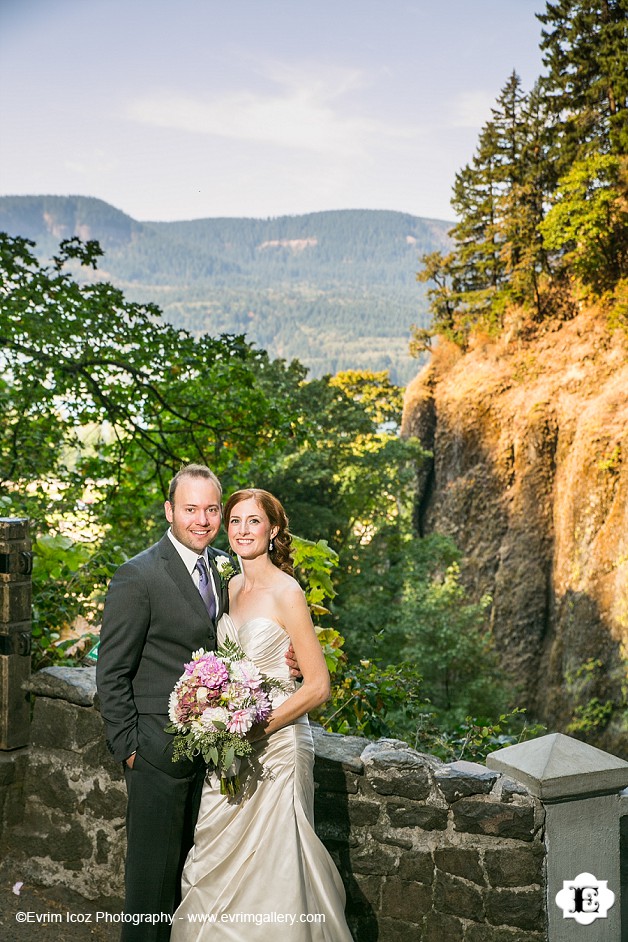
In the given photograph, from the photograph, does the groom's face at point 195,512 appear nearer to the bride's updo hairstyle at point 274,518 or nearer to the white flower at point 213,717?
the bride's updo hairstyle at point 274,518

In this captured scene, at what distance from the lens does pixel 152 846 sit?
106 inches

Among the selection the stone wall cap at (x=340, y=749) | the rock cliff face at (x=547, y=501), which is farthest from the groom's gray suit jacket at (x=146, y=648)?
the rock cliff face at (x=547, y=501)

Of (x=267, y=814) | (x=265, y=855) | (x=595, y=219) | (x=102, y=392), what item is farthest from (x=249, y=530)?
(x=595, y=219)

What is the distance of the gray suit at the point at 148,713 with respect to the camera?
2.67 meters

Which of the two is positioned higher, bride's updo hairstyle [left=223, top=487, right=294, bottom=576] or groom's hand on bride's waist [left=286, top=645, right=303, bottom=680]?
bride's updo hairstyle [left=223, top=487, right=294, bottom=576]

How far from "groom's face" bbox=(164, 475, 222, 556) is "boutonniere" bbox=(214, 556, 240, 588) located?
0.11m

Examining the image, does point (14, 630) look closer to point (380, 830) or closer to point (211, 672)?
point (211, 672)

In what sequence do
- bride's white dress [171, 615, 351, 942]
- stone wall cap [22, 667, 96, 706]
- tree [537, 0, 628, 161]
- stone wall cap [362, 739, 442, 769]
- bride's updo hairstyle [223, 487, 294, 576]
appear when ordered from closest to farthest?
bride's white dress [171, 615, 351, 942], bride's updo hairstyle [223, 487, 294, 576], stone wall cap [362, 739, 442, 769], stone wall cap [22, 667, 96, 706], tree [537, 0, 628, 161]

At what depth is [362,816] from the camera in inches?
127

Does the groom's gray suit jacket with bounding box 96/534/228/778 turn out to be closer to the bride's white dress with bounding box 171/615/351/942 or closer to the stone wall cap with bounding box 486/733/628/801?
the bride's white dress with bounding box 171/615/351/942

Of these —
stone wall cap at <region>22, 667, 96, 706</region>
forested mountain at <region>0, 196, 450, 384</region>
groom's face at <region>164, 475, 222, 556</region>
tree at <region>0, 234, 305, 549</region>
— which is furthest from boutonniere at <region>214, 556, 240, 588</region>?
forested mountain at <region>0, 196, 450, 384</region>

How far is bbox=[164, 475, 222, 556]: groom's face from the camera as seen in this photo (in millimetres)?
2775

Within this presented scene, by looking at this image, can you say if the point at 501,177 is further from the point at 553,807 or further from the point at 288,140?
the point at 288,140

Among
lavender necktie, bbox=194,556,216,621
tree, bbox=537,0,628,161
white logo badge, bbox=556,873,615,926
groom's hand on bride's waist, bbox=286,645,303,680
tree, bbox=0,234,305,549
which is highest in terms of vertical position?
tree, bbox=537,0,628,161
